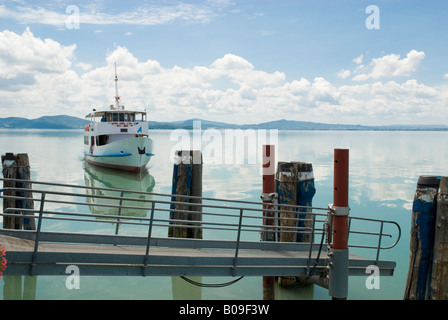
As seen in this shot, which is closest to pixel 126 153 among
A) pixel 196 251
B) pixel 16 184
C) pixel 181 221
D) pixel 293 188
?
pixel 16 184

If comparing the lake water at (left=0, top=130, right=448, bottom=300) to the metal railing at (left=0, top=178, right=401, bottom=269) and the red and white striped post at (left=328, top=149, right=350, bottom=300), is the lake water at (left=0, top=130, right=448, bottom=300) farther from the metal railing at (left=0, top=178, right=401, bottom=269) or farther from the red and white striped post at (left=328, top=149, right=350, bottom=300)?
the red and white striped post at (left=328, top=149, right=350, bottom=300)

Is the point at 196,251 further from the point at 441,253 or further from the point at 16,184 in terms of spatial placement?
the point at 16,184

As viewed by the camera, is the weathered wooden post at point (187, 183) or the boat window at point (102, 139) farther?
the boat window at point (102, 139)

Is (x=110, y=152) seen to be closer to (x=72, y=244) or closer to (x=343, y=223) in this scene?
(x=72, y=244)

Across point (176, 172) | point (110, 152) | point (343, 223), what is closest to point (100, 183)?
point (110, 152)

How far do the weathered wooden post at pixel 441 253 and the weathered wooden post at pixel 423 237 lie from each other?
10 centimetres

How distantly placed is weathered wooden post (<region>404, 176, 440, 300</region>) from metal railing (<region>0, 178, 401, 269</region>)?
0.44 m

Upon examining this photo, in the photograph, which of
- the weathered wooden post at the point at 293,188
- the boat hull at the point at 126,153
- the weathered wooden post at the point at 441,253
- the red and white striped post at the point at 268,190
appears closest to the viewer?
the weathered wooden post at the point at 441,253

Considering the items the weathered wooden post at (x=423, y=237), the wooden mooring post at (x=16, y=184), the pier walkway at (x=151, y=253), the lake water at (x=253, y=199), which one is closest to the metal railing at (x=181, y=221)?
the pier walkway at (x=151, y=253)

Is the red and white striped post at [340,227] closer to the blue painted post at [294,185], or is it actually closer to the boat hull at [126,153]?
the blue painted post at [294,185]

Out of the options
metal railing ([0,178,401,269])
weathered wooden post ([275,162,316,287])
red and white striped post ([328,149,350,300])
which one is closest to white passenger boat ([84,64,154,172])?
metal railing ([0,178,401,269])

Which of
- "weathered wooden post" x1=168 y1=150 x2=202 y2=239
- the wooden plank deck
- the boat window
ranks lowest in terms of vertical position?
the wooden plank deck

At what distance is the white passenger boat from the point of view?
28.5 metres

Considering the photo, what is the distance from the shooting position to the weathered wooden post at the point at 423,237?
588cm
